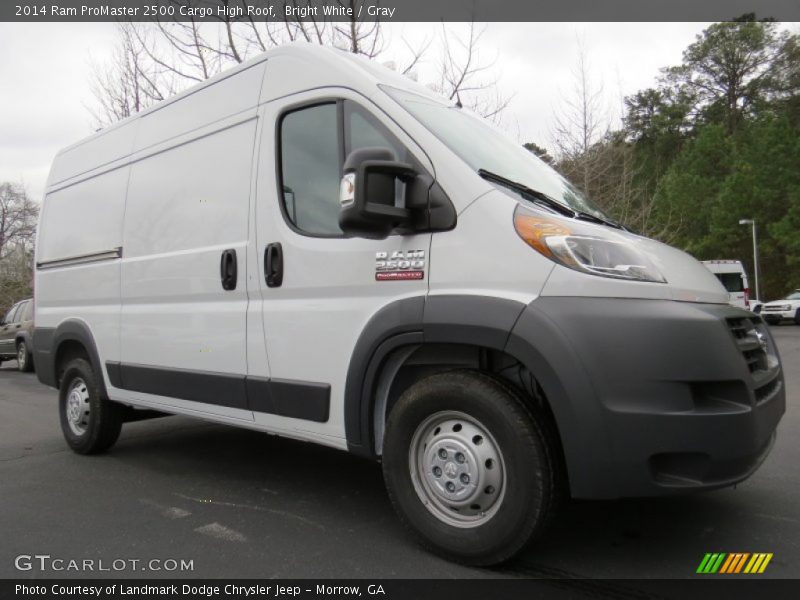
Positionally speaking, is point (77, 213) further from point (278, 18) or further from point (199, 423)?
point (278, 18)

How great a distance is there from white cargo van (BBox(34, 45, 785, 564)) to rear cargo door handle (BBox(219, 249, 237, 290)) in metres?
0.01

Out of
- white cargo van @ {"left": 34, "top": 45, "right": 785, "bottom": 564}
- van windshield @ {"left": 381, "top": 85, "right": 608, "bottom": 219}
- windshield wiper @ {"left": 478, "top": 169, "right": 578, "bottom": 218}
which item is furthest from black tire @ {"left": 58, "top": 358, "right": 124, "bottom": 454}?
windshield wiper @ {"left": 478, "top": 169, "right": 578, "bottom": 218}

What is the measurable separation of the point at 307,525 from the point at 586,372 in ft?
5.78

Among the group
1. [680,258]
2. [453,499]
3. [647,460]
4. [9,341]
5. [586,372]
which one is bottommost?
[9,341]

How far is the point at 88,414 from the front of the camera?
204 inches

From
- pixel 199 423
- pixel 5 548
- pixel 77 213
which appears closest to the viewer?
pixel 5 548

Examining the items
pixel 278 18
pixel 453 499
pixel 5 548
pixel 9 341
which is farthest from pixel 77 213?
pixel 9 341

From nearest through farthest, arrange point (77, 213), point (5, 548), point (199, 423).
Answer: point (5, 548)
point (77, 213)
point (199, 423)

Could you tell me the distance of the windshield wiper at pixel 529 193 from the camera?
117 inches

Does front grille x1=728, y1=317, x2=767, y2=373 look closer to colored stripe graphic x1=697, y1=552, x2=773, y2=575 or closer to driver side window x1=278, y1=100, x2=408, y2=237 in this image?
colored stripe graphic x1=697, y1=552, x2=773, y2=575

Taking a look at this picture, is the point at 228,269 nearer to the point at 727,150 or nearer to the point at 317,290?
the point at 317,290

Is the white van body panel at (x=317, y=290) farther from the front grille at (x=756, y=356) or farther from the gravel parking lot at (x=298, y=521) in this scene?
the front grille at (x=756, y=356)

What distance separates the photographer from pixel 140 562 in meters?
3.01

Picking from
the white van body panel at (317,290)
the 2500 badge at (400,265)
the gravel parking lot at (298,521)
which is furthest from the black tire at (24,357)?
the 2500 badge at (400,265)
